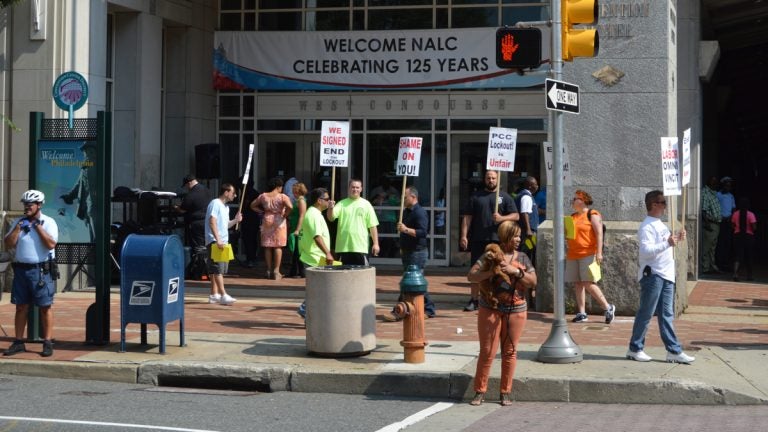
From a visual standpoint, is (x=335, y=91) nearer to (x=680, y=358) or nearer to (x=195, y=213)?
(x=195, y=213)

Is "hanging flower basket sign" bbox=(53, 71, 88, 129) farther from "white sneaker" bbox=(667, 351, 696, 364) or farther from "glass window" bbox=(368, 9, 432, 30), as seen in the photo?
"white sneaker" bbox=(667, 351, 696, 364)

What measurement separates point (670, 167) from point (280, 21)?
12512mm

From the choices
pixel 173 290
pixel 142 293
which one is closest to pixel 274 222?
pixel 173 290

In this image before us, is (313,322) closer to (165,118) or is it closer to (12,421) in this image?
A: (12,421)

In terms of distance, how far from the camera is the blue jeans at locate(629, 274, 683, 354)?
11.0 m

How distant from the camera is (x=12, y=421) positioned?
886 cm

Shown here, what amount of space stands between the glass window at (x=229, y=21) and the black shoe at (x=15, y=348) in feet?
41.0

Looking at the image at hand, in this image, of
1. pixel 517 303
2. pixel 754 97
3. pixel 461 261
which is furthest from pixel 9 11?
pixel 754 97

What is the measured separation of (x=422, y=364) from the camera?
1104 cm

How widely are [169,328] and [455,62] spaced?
1010 cm

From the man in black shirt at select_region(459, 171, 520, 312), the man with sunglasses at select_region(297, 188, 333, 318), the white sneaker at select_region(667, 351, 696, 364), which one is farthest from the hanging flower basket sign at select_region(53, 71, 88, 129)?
the white sneaker at select_region(667, 351, 696, 364)

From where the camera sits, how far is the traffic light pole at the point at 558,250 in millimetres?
11086

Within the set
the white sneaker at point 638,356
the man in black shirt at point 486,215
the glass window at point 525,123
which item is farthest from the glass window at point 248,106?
the white sneaker at point 638,356

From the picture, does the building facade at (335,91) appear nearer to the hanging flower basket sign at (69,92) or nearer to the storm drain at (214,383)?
the hanging flower basket sign at (69,92)
